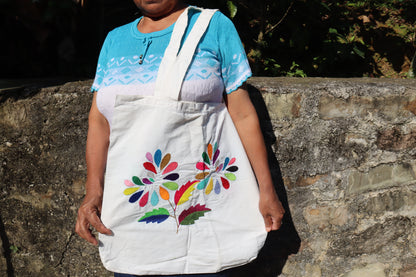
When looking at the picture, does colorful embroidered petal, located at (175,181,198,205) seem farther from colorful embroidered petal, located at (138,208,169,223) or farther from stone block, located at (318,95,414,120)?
stone block, located at (318,95,414,120)

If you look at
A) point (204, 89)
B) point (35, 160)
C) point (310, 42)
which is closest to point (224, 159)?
point (204, 89)

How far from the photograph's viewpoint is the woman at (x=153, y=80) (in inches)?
49.1

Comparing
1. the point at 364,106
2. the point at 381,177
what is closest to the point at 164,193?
the point at 364,106

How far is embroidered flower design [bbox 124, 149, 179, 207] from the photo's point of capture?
1.23 metres

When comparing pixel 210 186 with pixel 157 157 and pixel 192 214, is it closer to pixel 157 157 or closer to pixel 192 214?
pixel 192 214

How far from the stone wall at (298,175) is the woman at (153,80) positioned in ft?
1.26

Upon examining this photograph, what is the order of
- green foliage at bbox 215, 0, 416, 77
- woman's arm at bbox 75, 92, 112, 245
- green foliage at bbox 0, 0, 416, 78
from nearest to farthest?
woman's arm at bbox 75, 92, 112, 245, green foliage at bbox 0, 0, 416, 78, green foliage at bbox 215, 0, 416, 77

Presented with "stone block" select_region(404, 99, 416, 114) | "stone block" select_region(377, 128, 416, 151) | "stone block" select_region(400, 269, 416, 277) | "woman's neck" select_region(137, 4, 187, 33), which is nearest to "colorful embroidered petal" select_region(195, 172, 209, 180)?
"woman's neck" select_region(137, 4, 187, 33)

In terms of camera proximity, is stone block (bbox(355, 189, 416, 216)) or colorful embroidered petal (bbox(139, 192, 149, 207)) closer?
colorful embroidered petal (bbox(139, 192, 149, 207))

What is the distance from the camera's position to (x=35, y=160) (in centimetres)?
178

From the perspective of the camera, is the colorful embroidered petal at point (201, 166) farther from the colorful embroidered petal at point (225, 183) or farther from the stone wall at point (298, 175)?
the stone wall at point (298, 175)

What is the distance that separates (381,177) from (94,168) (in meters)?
1.44

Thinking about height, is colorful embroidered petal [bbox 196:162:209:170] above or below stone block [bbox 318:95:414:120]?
above

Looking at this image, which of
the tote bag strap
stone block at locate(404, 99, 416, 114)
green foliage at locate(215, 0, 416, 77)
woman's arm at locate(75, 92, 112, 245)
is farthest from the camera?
green foliage at locate(215, 0, 416, 77)
